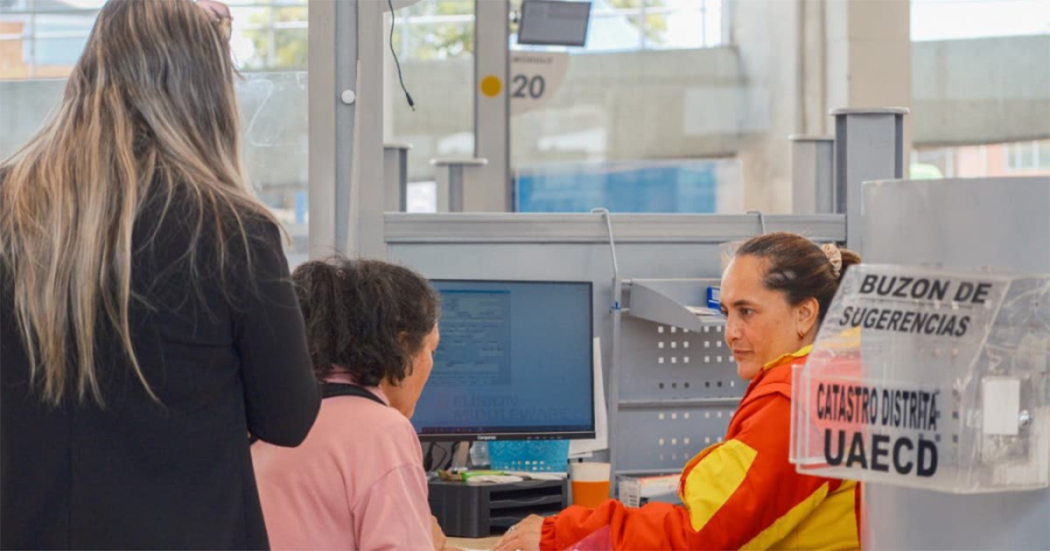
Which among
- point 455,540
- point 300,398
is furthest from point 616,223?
point 300,398

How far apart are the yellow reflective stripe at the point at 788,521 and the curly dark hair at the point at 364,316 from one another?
57cm

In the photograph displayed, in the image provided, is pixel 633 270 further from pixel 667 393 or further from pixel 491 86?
pixel 491 86

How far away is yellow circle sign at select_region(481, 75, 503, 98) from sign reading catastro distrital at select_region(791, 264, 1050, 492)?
164 inches

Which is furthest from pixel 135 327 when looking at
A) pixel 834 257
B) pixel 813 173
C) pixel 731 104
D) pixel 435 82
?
pixel 731 104

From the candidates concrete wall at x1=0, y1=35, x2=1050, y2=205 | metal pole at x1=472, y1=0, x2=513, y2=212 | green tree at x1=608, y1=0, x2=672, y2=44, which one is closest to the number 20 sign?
metal pole at x1=472, y1=0, x2=513, y2=212

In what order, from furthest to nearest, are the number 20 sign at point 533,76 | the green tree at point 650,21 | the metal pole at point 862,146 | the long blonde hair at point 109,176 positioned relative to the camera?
the green tree at point 650,21, the number 20 sign at point 533,76, the metal pole at point 862,146, the long blonde hair at point 109,176

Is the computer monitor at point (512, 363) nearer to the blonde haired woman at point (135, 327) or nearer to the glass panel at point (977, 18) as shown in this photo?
the blonde haired woman at point (135, 327)

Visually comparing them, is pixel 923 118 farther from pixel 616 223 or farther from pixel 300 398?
pixel 300 398

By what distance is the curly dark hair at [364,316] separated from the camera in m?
1.74

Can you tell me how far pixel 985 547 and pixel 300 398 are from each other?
71 centimetres

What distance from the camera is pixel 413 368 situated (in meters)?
1.84

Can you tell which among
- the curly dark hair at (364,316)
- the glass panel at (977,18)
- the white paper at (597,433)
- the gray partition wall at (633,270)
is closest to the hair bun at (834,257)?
the gray partition wall at (633,270)

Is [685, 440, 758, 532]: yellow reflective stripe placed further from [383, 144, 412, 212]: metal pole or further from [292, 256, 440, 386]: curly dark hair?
[383, 144, 412, 212]: metal pole

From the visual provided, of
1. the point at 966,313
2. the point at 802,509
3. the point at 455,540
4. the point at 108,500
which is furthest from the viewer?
the point at 455,540
